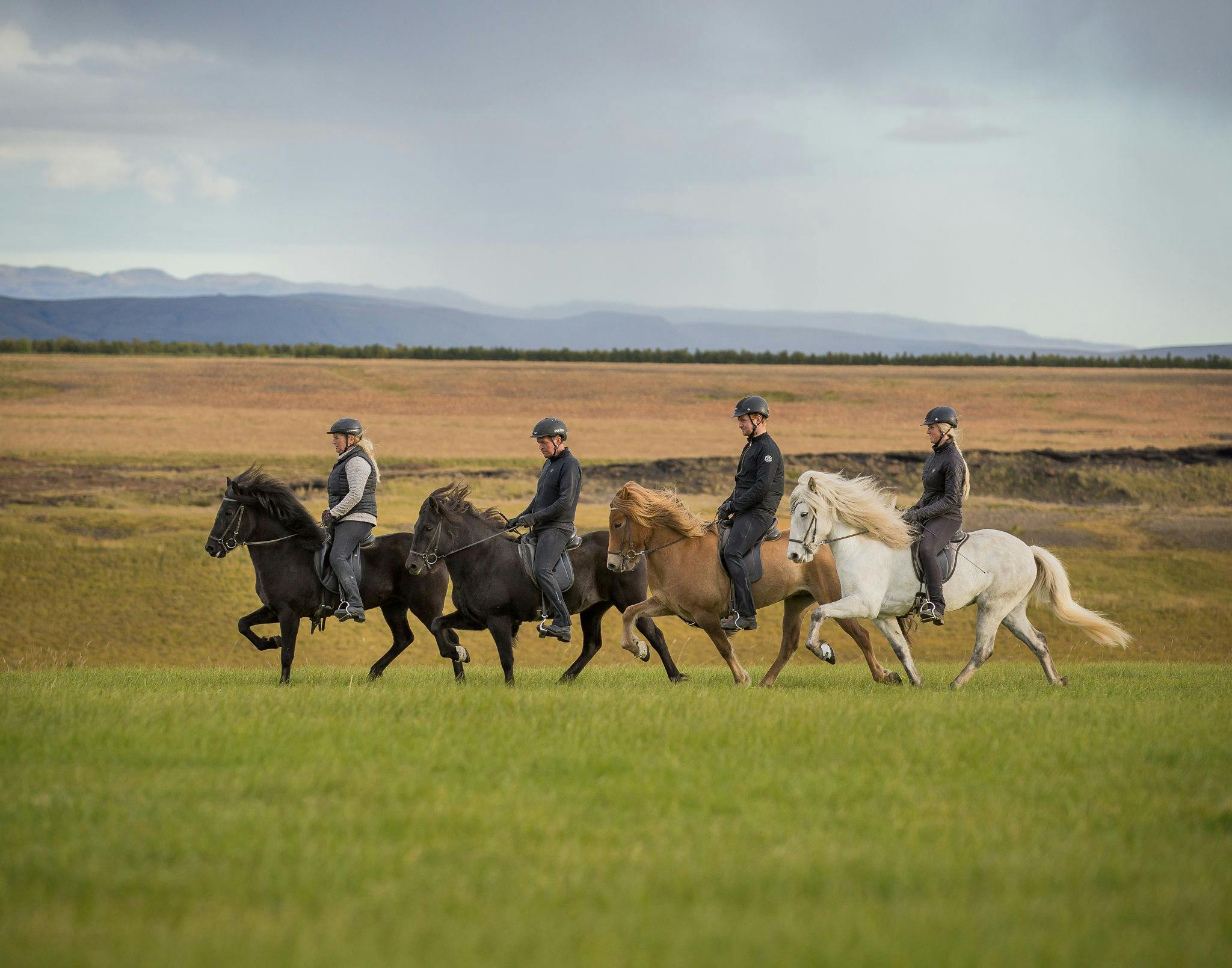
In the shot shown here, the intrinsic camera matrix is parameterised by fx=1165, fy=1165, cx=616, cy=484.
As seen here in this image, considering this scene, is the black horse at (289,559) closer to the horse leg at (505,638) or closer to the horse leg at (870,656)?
the horse leg at (505,638)

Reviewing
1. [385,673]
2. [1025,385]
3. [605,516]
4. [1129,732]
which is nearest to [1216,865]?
[1129,732]

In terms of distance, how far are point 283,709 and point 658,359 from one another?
4886 inches

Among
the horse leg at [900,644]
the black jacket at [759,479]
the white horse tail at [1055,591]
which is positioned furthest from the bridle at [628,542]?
the white horse tail at [1055,591]

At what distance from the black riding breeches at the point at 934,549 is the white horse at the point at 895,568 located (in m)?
0.16

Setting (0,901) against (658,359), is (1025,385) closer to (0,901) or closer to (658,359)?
(658,359)

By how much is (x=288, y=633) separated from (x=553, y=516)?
3.43 metres

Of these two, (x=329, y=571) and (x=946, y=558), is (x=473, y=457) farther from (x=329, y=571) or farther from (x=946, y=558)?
(x=946, y=558)

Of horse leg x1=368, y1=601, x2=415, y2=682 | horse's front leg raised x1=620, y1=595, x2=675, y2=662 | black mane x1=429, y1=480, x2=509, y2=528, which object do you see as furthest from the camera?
horse leg x1=368, y1=601, x2=415, y2=682

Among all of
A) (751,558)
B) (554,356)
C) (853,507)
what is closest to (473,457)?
(751,558)

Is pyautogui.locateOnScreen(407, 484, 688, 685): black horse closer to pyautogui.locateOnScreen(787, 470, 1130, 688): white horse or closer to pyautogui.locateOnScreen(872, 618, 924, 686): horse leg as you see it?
pyautogui.locateOnScreen(787, 470, 1130, 688): white horse

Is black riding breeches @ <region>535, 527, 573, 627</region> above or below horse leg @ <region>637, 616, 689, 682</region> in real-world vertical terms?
above

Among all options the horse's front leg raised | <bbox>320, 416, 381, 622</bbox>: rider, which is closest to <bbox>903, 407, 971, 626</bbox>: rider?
the horse's front leg raised

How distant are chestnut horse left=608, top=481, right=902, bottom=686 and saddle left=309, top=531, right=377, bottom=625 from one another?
284 centimetres

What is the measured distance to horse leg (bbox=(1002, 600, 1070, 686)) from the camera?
42.7 feet
